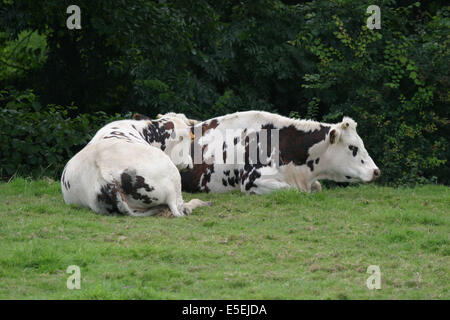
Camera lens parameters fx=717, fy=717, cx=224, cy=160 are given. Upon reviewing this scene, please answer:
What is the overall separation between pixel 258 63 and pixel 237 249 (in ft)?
28.0

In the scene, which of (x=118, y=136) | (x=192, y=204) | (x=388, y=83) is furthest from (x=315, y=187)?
(x=388, y=83)

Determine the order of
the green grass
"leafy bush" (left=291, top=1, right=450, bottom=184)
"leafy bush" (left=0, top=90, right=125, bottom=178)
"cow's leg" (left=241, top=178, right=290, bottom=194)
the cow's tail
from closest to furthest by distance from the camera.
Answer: the green grass
the cow's tail
"cow's leg" (left=241, top=178, right=290, bottom=194)
"leafy bush" (left=0, top=90, right=125, bottom=178)
"leafy bush" (left=291, top=1, right=450, bottom=184)

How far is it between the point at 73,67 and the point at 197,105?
2.67m

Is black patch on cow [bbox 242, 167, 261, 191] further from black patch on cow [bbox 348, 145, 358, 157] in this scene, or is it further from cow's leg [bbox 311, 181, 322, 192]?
black patch on cow [bbox 348, 145, 358, 157]

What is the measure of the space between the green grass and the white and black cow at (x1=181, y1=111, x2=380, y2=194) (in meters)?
0.82

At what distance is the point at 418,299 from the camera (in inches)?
210

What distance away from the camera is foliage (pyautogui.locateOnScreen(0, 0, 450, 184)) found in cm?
1273

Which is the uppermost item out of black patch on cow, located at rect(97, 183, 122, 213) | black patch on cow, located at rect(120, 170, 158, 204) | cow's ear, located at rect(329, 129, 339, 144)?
cow's ear, located at rect(329, 129, 339, 144)

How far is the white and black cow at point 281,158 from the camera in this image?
33.2ft

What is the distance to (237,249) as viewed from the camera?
6.82 meters

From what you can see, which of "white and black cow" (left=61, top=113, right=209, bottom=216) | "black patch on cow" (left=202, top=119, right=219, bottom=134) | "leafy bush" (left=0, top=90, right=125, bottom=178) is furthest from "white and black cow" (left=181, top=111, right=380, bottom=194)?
"leafy bush" (left=0, top=90, right=125, bottom=178)

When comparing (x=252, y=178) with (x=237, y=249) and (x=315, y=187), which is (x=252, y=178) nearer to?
(x=315, y=187)

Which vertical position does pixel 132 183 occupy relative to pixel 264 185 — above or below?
above
